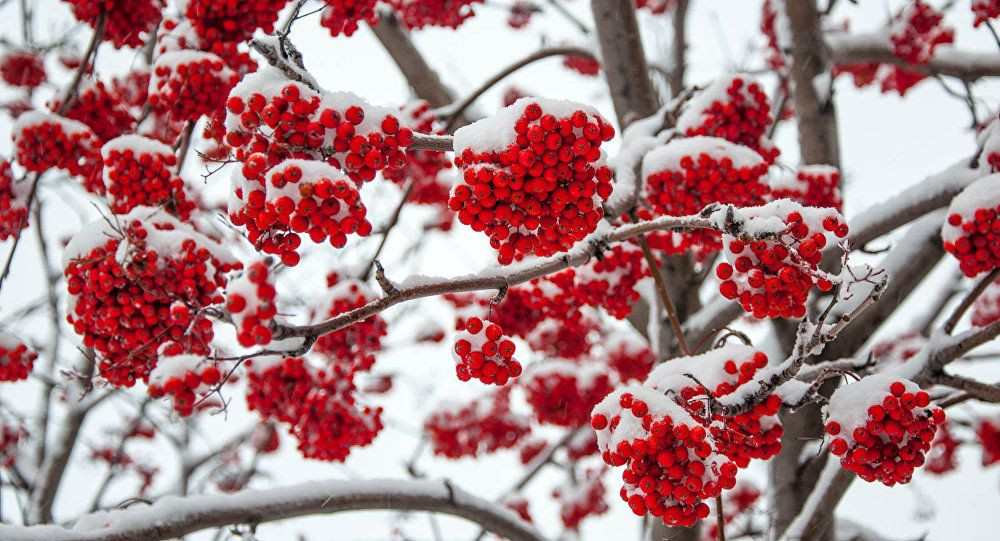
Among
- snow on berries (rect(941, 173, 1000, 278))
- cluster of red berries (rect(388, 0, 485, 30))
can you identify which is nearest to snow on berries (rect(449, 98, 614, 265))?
snow on berries (rect(941, 173, 1000, 278))

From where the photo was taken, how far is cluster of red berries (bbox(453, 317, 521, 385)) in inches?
79.7

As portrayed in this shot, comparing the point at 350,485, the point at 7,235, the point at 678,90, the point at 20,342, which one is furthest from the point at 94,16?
the point at 678,90

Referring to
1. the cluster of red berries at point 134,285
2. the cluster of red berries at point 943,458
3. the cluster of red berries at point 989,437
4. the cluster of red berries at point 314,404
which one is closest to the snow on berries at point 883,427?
the cluster of red berries at point 134,285

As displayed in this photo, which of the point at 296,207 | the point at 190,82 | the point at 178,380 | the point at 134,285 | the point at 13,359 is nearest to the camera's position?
the point at 296,207

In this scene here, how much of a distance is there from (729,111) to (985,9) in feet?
7.40

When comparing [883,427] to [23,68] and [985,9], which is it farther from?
[23,68]

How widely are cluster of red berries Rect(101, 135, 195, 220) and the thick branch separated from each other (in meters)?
1.37

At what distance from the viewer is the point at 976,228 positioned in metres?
2.71

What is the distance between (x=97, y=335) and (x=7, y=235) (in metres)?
1.63

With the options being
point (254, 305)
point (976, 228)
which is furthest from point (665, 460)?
point (976, 228)

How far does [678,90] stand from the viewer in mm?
6082

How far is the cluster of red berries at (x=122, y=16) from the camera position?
3336mm

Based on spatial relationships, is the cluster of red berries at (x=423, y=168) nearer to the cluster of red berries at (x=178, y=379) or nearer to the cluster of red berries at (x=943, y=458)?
the cluster of red berries at (x=178, y=379)

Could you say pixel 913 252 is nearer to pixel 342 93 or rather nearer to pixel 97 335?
pixel 342 93
